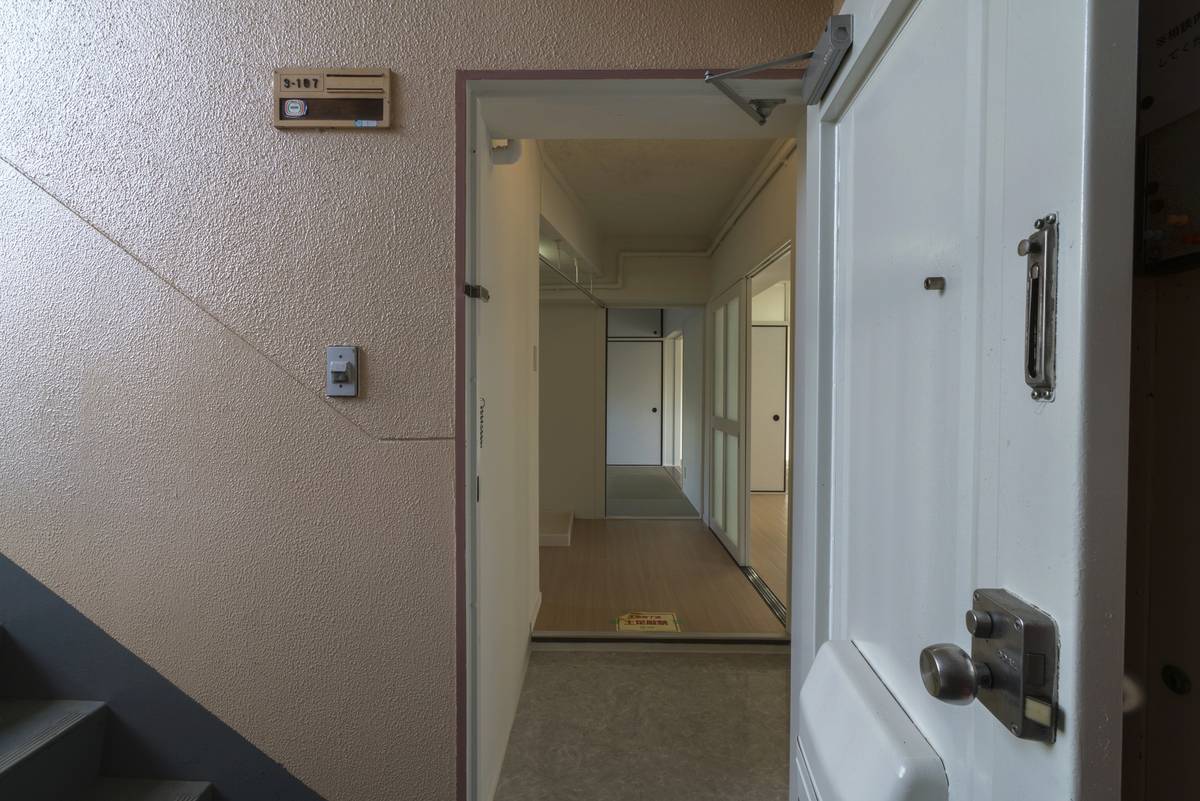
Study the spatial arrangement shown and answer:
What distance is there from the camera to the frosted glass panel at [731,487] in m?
3.96

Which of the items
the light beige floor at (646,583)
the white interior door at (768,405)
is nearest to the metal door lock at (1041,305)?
the light beige floor at (646,583)

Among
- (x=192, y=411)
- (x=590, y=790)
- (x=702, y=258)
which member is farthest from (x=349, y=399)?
(x=702, y=258)

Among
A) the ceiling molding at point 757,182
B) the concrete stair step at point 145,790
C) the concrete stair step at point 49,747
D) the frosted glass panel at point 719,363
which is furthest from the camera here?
the frosted glass panel at point 719,363

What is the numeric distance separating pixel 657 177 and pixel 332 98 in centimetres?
232

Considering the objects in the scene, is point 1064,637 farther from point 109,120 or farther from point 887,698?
point 109,120

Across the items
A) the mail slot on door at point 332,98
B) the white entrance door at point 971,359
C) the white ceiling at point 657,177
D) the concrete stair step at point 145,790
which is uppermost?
the white ceiling at point 657,177

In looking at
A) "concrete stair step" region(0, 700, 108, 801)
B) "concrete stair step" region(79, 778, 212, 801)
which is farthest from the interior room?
"concrete stair step" region(0, 700, 108, 801)

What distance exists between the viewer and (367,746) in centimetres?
137

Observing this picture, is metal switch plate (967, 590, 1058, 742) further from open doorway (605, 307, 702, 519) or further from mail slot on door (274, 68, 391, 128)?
open doorway (605, 307, 702, 519)

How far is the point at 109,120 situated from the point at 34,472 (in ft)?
3.06

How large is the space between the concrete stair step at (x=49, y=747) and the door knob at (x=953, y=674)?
Answer: 1.88 m

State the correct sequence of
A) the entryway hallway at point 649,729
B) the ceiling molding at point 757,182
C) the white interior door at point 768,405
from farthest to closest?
the white interior door at point 768,405, the ceiling molding at point 757,182, the entryway hallway at point 649,729

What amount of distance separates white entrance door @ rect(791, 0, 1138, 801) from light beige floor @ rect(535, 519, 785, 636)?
1909 millimetres

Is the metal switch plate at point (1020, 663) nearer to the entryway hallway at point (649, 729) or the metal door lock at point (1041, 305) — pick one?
the metal door lock at point (1041, 305)
